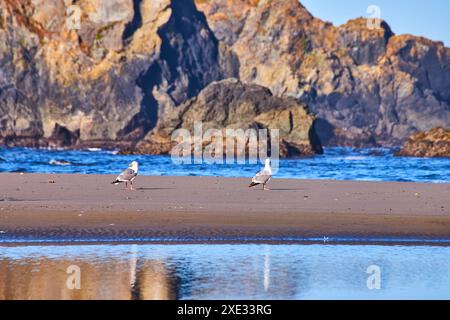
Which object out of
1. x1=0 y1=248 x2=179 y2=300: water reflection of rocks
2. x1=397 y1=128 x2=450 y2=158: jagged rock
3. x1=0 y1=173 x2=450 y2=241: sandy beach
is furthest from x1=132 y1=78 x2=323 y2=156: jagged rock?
x1=0 y1=248 x2=179 y2=300: water reflection of rocks

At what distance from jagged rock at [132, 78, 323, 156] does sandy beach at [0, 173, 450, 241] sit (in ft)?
264

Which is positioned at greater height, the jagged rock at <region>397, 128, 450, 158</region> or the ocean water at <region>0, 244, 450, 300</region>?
the ocean water at <region>0, 244, 450, 300</region>

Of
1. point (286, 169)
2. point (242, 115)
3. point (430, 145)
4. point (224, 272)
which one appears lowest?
point (430, 145)

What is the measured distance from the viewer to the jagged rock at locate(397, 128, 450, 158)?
3826 inches

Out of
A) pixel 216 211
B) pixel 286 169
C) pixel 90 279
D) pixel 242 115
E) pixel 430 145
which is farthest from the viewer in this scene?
pixel 242 115

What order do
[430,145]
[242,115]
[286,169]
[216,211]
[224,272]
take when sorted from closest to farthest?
[224,272], [216,211], [286,169], [430,145], [242,115]

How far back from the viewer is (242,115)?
398 ft

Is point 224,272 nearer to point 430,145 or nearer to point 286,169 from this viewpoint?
point 286,169

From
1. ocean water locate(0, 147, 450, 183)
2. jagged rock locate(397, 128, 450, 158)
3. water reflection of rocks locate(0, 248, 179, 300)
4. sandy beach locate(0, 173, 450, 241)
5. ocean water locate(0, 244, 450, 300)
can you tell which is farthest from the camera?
jagged rock locate(397, 128, 450, 158)

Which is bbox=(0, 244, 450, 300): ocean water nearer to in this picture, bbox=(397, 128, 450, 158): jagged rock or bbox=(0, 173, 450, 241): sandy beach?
bbox=(0, 173, 450, 241): sandy beach

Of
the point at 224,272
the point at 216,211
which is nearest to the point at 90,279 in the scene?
the point at 224,272

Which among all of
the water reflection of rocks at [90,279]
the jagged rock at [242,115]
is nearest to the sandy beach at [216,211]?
the water reflection of rocks at [90,279]

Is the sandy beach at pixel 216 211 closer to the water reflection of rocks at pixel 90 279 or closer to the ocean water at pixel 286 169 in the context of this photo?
the water reflection of rocks at pixel 90 279

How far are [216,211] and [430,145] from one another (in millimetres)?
81033
